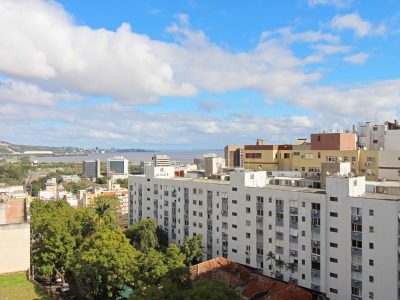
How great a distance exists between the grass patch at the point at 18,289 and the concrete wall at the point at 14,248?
3.22 feet

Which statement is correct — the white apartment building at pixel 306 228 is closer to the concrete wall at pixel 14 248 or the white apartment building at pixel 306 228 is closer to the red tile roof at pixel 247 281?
the red tile roof at pixel 247 281

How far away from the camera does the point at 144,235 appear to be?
5575 cm

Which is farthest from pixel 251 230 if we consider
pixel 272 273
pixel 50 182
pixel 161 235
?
pixel 50 182

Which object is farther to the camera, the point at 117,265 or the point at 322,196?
the point at 322,196

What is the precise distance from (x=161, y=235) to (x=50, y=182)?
353 ft

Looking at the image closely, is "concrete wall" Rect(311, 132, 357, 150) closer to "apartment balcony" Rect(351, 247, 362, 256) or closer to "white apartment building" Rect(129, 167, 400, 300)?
"white apartment building" Rect(129, 167, 400, 300)

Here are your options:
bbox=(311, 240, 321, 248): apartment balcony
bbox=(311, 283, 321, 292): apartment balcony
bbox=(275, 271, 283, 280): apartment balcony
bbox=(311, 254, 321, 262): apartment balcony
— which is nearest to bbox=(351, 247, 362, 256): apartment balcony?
bbox=(311, 240, 321, 248): apartment balcony

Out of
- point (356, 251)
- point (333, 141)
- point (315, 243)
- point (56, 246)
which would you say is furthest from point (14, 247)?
point (333, 141)

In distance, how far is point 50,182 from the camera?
153m

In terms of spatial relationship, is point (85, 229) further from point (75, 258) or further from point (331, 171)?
point (331, 171)

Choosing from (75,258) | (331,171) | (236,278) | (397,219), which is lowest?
(236,278)

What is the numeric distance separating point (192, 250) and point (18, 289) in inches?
910

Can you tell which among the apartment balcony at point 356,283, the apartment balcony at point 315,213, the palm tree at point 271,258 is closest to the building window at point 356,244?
the apartment balcony at point 356,283

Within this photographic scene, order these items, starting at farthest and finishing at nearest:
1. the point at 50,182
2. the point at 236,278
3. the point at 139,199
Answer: the point at 50,182 → the point at 139,199 → the point at 236,278
